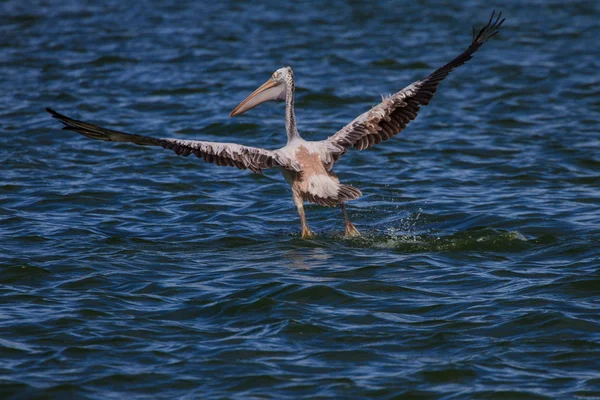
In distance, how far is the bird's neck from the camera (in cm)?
1008

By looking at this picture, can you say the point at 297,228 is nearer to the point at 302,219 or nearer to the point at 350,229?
the point at 302,219

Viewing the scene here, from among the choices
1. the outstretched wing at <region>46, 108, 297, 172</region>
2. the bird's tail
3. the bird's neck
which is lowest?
the bird's tail

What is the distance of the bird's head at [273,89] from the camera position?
1047 cm

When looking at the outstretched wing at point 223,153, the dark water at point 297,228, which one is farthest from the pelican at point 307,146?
the dark water at point 297,228

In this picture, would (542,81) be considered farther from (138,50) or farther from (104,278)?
(104,278)

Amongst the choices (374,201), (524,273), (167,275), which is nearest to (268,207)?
(374,201)

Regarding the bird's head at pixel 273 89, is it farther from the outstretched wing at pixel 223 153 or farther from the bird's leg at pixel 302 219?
the bird's leg at pixel 302 219

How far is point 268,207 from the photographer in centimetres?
1096

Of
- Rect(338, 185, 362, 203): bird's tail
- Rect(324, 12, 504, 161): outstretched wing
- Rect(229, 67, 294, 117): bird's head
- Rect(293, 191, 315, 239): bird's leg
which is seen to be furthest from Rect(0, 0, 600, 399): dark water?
Rect(229, 67, 294, 117): bird's head

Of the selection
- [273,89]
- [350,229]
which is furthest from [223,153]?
[273,89]

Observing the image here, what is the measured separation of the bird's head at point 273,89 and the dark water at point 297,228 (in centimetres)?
119

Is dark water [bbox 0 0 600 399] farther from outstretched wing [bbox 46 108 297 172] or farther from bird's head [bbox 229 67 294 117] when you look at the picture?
bird's head [bbox 229 67 294 117]

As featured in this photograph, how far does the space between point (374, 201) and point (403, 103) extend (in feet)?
4.96

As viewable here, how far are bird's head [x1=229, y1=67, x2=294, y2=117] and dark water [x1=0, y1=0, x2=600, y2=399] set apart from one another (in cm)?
119
